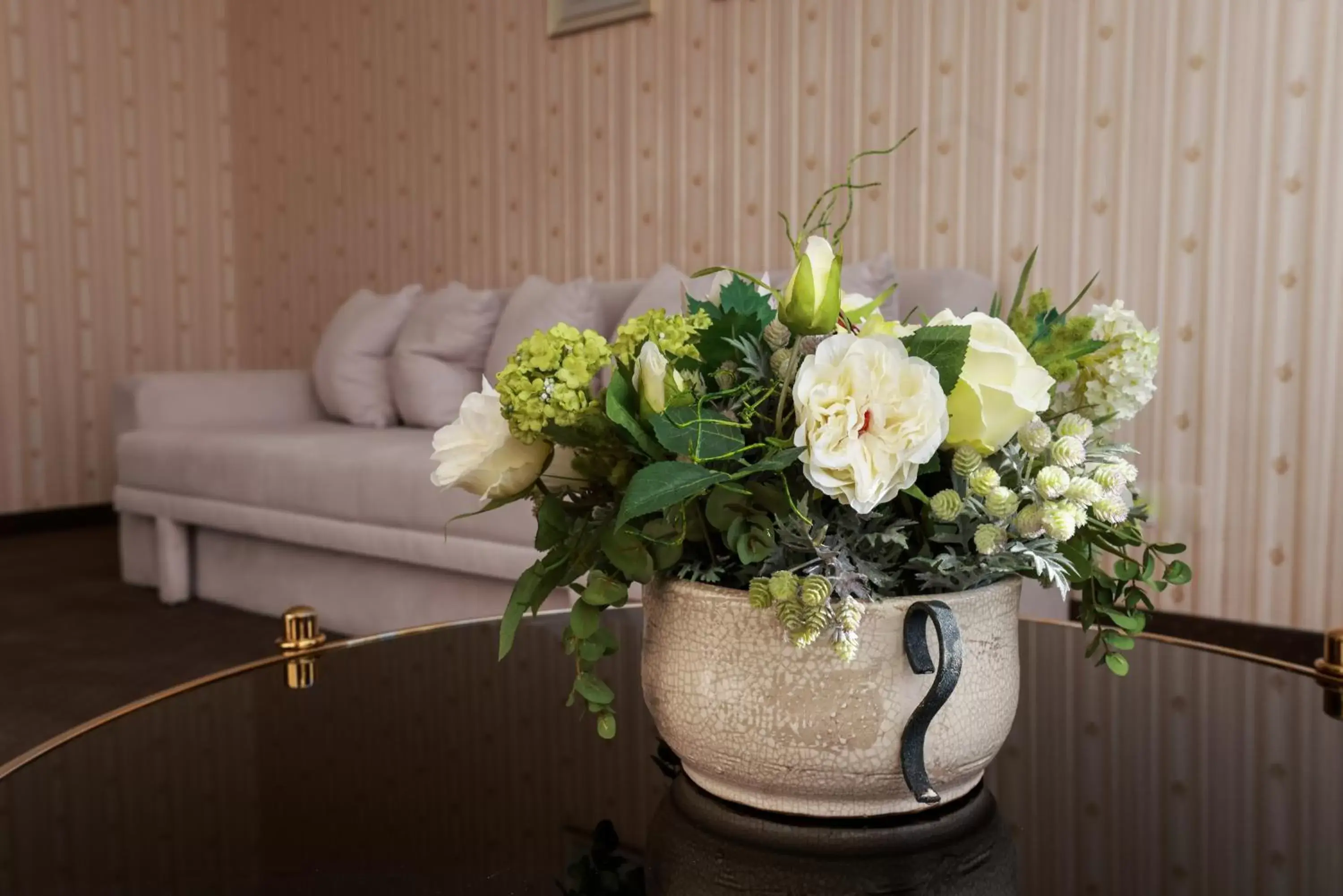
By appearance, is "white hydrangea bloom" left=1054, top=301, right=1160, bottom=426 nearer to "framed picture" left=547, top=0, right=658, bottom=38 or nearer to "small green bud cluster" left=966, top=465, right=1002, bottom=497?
"small green bud cluster" left=966, top=465, right=1002, bottom=497

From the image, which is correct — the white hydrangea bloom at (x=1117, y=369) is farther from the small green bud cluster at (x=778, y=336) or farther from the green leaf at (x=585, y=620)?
the green leaf at (x=585, y=620)

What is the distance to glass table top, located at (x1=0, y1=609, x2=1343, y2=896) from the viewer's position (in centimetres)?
69

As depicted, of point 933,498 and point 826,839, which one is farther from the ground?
point 933,498

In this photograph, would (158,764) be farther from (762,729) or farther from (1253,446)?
(1253,446)

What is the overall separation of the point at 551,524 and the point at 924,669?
247 mm

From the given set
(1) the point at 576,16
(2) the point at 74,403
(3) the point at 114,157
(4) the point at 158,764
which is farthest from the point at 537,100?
(4) the point at 158,764

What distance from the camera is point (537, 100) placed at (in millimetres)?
4133

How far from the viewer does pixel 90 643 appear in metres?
3.04

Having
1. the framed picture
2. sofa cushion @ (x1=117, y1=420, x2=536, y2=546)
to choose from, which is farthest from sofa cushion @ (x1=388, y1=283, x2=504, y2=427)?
the framed picture

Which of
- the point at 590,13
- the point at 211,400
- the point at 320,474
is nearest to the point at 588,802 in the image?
the point at 320,474

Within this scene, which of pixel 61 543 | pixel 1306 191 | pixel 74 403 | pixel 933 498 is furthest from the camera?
pixel 74 403

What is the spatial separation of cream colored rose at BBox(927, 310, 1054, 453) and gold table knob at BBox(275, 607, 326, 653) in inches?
31.2

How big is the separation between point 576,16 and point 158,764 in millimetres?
3513

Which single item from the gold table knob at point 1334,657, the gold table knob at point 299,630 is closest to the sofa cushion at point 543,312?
the gold table knob at point 299,630
